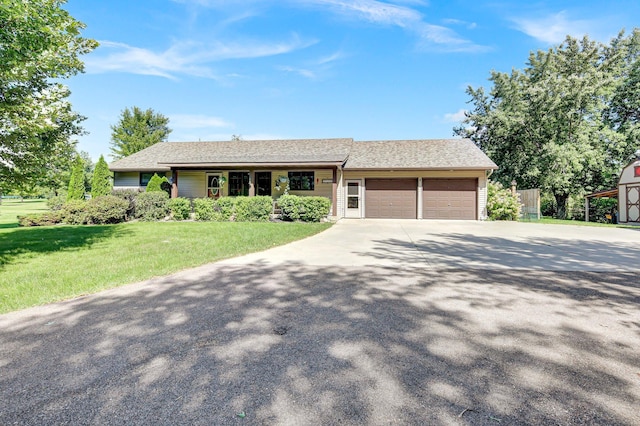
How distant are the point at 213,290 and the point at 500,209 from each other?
17.0 meters

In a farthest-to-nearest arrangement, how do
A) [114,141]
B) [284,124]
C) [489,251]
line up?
[114,141]
[284,124]
[489,251]

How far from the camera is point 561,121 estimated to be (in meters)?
21.5

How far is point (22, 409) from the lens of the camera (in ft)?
6.07

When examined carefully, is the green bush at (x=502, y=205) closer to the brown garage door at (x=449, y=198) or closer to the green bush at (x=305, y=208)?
the brown garage door at (x=449, y=198)

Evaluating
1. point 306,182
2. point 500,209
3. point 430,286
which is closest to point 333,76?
point 306,182

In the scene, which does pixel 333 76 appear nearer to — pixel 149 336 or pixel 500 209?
pixel 500 209

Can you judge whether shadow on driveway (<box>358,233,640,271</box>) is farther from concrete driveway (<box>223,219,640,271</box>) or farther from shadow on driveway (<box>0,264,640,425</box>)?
shadow on driveway (<box>0,264,640,425</box>)

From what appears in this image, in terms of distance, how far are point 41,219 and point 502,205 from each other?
2270cm

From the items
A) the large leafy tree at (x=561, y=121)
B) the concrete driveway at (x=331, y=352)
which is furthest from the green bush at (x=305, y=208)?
the large leafy tree at (x=561, y=121)

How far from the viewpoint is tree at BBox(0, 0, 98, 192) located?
5.43m

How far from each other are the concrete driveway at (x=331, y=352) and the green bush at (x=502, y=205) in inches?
504

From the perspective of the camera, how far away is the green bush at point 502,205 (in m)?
16.8

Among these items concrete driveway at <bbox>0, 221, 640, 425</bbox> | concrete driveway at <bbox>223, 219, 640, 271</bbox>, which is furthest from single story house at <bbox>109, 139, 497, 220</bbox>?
concrete driveway at <bbox>0, 221, 640, 425</bbox>

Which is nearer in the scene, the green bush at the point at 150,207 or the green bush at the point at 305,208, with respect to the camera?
the green bush at the point at 305,208
